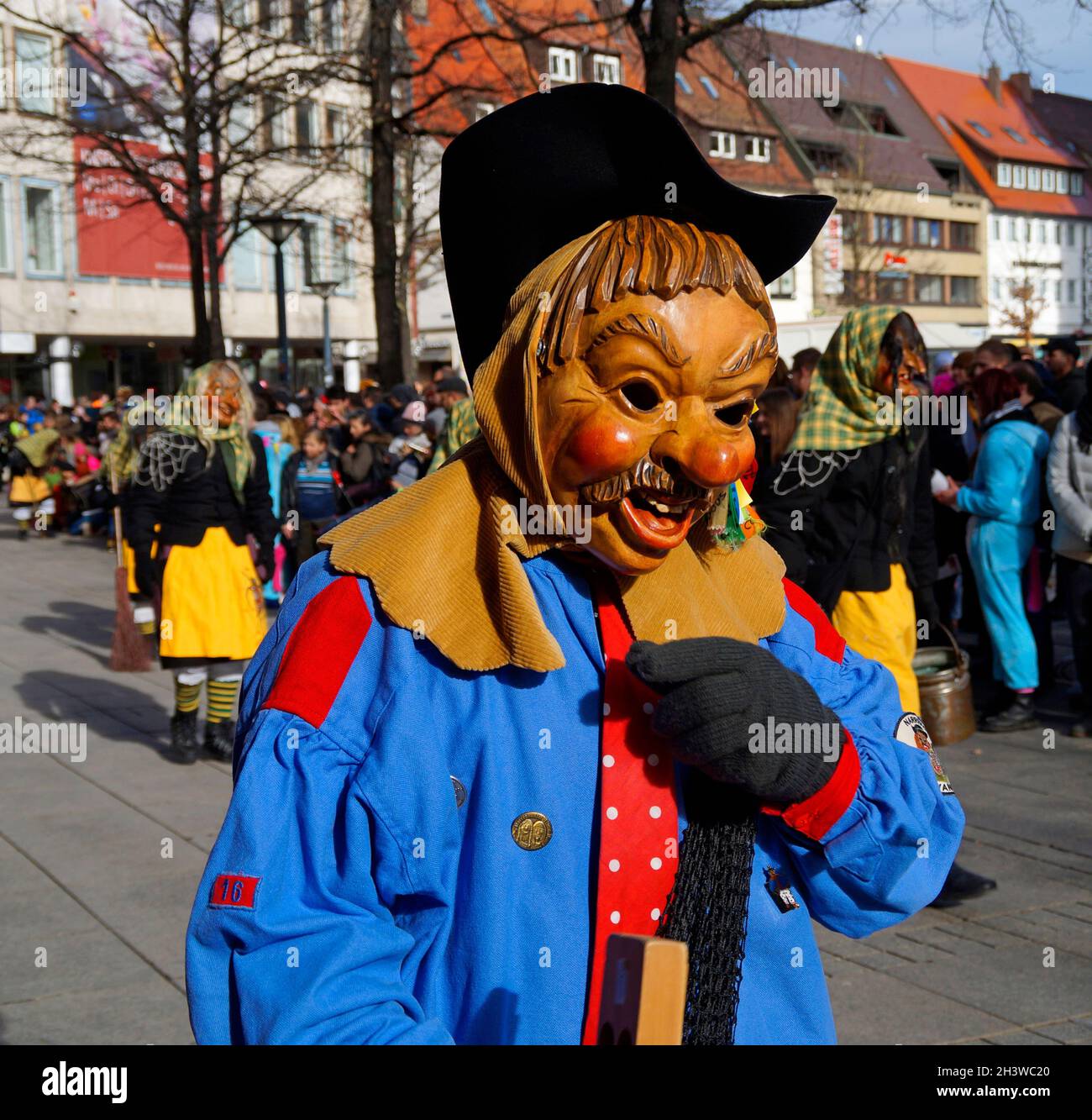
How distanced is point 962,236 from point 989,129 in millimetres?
5463

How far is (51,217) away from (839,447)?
35450 mm

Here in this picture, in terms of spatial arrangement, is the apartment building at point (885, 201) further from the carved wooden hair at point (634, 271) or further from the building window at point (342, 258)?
the carved wooden hair at point (634, 271)

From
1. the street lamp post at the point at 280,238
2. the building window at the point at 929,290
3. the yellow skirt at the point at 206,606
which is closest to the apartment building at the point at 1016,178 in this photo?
the building window at the point at 929,290

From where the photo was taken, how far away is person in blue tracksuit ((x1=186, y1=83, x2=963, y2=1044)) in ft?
4.53

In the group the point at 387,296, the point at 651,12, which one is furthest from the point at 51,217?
the point at 651,12

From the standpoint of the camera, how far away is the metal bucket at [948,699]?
5445mm

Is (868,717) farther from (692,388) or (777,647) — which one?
(692,388)

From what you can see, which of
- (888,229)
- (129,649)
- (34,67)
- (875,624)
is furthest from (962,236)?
(875,624)

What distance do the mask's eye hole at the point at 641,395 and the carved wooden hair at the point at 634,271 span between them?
2.9 inches

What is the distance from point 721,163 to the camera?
42.0m

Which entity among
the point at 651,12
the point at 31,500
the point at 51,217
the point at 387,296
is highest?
the point at 51,217

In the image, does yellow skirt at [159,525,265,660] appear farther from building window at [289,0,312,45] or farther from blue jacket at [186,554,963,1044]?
building window at [289,0,312,45]

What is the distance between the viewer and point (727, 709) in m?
1.39

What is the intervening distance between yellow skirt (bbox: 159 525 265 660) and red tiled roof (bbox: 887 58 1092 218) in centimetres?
5517
